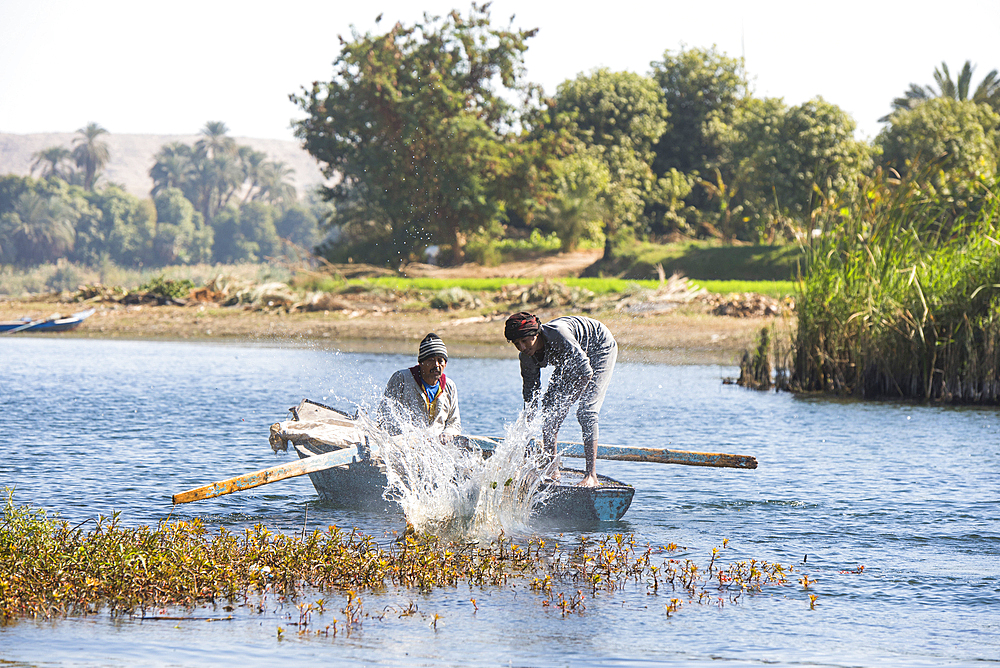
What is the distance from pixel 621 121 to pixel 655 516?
43871 mm

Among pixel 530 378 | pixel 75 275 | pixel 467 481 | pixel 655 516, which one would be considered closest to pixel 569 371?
pixel 530 378

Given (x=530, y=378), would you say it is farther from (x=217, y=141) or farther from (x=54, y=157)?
(x=217, y=141)

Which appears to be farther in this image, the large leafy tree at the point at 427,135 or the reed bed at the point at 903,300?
the large leafy tree at the point at 427,135

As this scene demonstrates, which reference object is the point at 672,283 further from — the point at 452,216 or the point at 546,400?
the point at 546,400

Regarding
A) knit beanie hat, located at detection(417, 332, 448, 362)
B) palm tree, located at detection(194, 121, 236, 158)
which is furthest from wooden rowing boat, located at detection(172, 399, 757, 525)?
palm tree, located at detection(194, 121, 236, 158)

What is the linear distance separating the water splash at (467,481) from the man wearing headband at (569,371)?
0.20 m

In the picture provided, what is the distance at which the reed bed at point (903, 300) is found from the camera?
50.3ft

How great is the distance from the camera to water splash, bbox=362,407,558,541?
7891 millimetres

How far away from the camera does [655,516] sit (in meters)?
8.93

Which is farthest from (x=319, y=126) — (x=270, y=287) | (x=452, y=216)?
(x=270, y=287)

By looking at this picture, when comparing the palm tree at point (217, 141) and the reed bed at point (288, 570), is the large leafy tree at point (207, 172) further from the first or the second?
the reed bed at point (288, 570)

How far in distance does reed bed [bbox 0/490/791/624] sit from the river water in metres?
0.19

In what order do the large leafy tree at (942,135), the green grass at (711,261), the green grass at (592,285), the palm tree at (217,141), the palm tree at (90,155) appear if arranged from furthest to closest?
the palm tree at (217,141) → the palm tree at (90,155) → the large leafy tree at (942,135) → the green grass at (711,261) → the green grass at (592,285)

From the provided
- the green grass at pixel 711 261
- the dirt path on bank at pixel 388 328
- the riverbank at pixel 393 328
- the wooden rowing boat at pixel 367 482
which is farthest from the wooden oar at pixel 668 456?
the green grass at pixel 711 261
